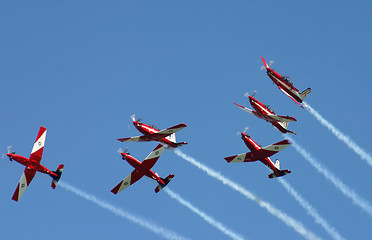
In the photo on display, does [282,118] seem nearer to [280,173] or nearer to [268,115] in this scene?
[268,115]

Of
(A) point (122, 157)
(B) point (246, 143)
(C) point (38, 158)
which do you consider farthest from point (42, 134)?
(B) point (246, 143)

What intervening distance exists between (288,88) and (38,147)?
116 feet

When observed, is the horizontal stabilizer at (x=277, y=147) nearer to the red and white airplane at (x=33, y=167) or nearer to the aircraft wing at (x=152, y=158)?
the aircraft wing at (x=152, y=158)

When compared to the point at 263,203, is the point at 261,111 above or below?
above

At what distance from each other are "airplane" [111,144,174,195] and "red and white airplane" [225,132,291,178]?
9.32 metres

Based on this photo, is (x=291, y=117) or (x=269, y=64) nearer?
(x=291, y=117)

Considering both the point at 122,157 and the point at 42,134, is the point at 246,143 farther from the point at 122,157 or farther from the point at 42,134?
the point at 42,134

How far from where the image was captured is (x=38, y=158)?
105m

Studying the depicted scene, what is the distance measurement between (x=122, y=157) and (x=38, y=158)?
11.5 m

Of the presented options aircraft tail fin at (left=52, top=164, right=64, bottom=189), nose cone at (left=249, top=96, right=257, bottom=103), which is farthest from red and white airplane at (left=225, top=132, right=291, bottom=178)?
aircraft tail fin at (left=52, top=164, right=64, bottom=189)

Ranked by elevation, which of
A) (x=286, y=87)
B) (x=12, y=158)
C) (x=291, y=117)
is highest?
(x=286, y=87)

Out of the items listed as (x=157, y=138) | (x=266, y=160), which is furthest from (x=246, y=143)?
(x=157, y=138)

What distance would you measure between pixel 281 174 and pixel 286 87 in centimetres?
1213

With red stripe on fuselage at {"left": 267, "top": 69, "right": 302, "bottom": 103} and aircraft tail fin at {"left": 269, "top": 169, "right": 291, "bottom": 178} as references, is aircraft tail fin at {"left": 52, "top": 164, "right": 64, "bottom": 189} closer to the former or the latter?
aircraft tail fin at {"left": 269, "top": 169, "right": 291, "bottom": 178}
